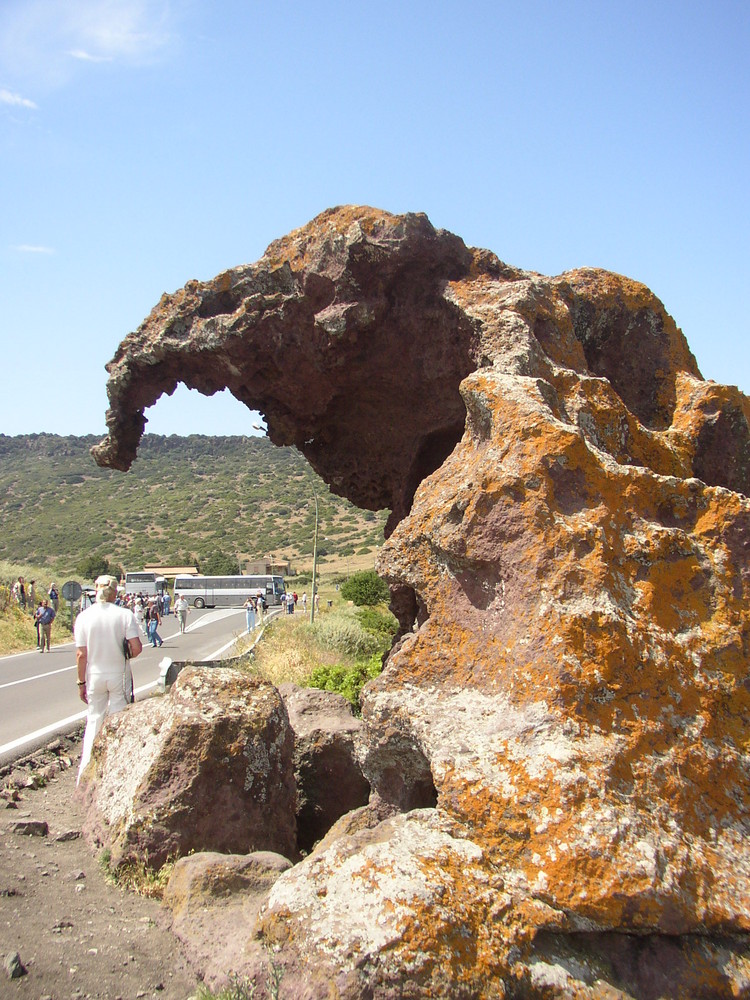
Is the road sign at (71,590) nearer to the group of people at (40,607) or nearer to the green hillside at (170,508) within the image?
the group of people at (40,607)

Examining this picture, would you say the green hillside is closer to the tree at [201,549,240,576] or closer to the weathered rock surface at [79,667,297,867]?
the tree at [201,549,240,576]

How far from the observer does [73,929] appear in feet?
12.6

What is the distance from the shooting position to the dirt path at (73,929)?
130 inches

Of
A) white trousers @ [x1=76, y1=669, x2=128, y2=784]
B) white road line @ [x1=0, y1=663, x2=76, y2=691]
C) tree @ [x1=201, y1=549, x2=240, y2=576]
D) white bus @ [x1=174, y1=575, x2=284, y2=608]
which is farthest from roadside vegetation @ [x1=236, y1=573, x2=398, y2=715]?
tree @ [x1=201, y1=549, x2=240, y2=576]

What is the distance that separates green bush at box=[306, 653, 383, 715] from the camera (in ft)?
33.0

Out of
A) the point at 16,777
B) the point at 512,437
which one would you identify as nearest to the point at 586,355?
the point at 512,437

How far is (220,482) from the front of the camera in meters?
99.6

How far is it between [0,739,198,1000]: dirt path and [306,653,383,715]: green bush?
4.73 metres

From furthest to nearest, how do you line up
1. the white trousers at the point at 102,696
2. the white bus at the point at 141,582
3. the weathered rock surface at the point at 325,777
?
the white bus at the point at 141,582
the white trousers at the point at 102,696
the weathered rock surface at the point at 325,777

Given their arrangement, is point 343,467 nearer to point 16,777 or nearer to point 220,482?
point 16,777

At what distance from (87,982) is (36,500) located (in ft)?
312

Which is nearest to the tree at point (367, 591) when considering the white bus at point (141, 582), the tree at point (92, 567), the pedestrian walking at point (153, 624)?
the pedestrian walking at point (153, 624)

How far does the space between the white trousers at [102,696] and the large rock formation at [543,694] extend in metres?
2.76

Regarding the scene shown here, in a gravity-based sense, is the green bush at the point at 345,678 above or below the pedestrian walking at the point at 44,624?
above
